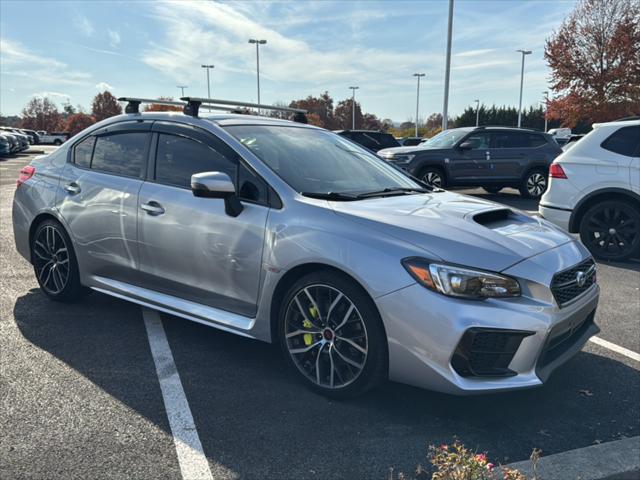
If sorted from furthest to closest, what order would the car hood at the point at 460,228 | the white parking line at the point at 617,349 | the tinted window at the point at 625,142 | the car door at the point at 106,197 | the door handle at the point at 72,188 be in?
the tinted window at the point at 625,142 → the door handle at the point at 72,188 → the car door at the point at 106,197 → the white parking line at the point at 617,349 → the car hood at the point at 460,228

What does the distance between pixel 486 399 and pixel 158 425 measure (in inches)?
73.1

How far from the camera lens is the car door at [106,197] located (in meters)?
4.18

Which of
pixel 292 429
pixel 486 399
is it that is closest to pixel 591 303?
pixel 486 399

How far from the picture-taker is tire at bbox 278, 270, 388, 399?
3.06 metres

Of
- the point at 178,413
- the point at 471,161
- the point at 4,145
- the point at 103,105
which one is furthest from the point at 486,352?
the point at 103,105

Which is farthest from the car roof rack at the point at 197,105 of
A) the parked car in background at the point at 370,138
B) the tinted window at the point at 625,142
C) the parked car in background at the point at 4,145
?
the parked car in background at the point at 4,145

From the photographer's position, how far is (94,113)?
279 feet

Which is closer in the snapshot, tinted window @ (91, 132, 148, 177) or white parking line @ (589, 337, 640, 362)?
white parking line @ (589, 337, 640, 362)

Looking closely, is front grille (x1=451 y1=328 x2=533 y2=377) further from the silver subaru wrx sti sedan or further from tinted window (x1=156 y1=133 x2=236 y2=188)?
tinted window (x1=156 y1=133 x2=236 y2=188)

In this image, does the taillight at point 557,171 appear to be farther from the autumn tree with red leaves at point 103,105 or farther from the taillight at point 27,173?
the autumn tree with red leaves at point 103,105

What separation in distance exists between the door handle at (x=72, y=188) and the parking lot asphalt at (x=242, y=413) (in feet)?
3.48

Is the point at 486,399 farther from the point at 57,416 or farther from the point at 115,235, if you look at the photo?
the point at 115,235

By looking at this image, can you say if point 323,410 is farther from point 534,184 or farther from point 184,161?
point 534,184

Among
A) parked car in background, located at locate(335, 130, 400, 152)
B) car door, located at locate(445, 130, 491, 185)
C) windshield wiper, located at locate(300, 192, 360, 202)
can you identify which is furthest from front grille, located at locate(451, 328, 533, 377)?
parked car in background, located at locate(335, 130, 400, 152)
